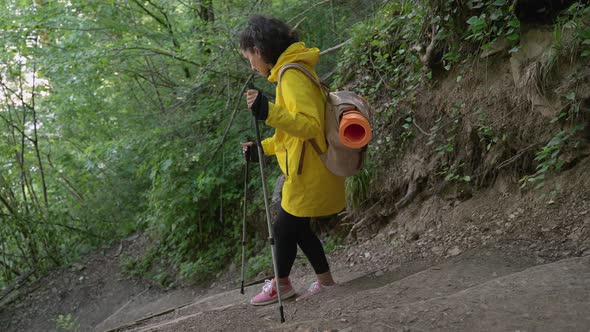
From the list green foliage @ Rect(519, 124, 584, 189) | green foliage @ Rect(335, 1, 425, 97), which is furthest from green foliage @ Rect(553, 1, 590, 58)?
green foliage @ Rect(335, 1, 425, 97)

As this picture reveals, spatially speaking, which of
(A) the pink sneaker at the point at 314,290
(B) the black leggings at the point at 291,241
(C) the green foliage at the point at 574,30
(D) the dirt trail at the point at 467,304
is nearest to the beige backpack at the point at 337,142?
(B) the black leggings at the point at 291,241

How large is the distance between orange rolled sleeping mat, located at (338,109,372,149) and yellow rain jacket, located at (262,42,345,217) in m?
0.16

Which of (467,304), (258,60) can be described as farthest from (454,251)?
(258,60)

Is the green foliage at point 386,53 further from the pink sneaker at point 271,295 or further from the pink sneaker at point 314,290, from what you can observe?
the pink sneaker at point 271,295

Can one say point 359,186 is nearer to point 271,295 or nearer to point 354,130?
point 271,295

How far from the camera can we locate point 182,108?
762 cm

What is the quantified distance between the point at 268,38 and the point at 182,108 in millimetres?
4718

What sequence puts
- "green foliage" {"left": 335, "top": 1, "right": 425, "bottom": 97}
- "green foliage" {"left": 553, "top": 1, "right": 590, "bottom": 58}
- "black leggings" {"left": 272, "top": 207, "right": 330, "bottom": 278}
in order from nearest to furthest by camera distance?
"green foliage" {"left": 553, "top": 1, "right": 590, "bottom": 58}, "black leggings" {"left": 272, "top": 207, "right": 330, "bottom": 278}, "green foliage" {"left": 335, "top": 1, "right": 425, "bottom": 97}

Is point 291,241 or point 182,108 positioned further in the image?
point 182,108

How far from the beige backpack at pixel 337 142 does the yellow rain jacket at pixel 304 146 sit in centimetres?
3

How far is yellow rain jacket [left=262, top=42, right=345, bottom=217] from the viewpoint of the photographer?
9.89ft

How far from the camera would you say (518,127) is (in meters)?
3.99

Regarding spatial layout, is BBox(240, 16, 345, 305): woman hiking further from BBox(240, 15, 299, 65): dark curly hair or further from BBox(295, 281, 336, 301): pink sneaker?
BBox(295, 281, 336, 301): pink sneaker

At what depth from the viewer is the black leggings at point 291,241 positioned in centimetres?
349
